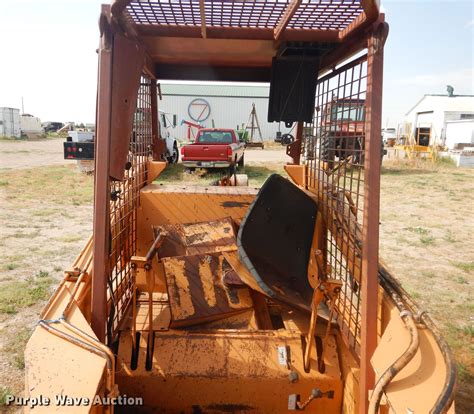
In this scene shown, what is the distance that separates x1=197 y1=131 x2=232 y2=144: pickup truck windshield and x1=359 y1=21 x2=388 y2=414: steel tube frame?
12.9 m

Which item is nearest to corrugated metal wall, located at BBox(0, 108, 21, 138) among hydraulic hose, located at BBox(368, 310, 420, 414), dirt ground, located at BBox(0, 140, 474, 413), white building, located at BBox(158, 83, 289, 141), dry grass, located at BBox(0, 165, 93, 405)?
white building, located at BBox(158, 83, 289, 141)

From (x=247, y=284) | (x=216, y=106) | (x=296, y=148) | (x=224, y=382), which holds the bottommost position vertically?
(x=224, y=382)

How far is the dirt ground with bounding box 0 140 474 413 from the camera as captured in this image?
390cm

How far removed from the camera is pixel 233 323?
100 inches

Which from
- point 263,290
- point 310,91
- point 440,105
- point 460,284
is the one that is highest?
point 440,105

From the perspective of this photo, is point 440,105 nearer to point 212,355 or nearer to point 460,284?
point 460,284

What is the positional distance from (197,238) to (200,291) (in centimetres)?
48

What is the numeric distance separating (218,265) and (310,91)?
142 cm

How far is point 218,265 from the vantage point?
2.73 metres

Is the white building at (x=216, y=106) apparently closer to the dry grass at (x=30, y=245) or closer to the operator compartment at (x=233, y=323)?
the dry grass at (x=30, y=245)

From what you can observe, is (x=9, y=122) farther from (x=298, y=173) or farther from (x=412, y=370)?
(x=412, y=370)

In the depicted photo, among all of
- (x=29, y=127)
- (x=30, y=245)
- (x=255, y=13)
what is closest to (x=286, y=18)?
(x=255, y=13)

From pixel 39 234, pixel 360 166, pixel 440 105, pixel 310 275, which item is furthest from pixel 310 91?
pixel 440 105

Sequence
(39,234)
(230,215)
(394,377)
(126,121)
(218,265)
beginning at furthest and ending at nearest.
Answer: (39,234) → (230,215) → (218,265) → (126,121) → (394,377)
